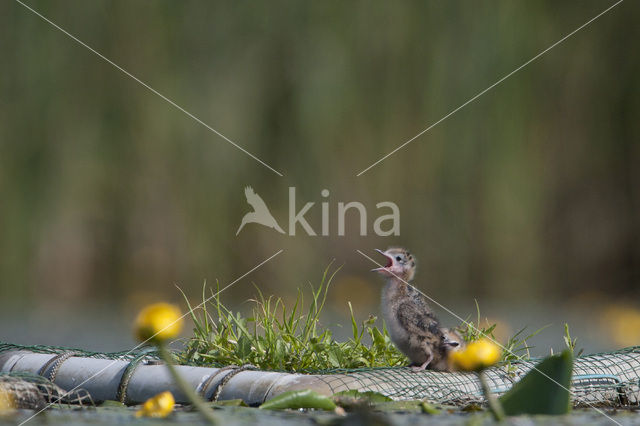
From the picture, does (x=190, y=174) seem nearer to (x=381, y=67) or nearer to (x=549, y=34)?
(x=381, y=67)

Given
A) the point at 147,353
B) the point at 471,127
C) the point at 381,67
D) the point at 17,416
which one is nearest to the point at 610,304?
the point at 471,127

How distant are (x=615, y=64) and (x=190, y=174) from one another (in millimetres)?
3189

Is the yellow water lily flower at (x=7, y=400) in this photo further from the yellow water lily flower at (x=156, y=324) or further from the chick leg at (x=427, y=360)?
the chick leg at (x=427, y=360)

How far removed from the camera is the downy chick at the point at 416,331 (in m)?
3.64

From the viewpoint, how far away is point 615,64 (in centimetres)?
720

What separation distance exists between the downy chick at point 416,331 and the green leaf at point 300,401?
2.57 feet

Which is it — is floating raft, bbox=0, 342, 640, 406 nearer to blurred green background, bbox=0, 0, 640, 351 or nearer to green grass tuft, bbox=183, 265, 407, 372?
green grass tuft, bbox=183, 265, 407, 372

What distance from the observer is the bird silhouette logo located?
22.1 ft

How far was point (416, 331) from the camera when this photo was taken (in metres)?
3.66

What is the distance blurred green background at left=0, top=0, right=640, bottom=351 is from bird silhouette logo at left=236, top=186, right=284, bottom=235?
6 centimetres
